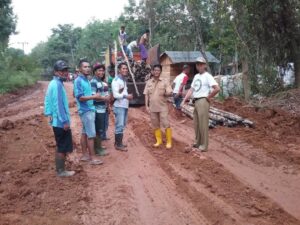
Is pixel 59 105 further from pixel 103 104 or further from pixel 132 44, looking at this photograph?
pixel 132 44

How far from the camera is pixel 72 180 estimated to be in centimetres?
599

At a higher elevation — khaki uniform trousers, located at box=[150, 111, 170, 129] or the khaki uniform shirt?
the khaki uniform shirt

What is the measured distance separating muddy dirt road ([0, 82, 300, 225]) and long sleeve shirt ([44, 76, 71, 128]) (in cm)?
95

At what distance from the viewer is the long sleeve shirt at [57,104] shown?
5.76 metres

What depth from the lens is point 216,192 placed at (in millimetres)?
5379

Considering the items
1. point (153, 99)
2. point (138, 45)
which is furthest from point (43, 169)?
point (138, 45)

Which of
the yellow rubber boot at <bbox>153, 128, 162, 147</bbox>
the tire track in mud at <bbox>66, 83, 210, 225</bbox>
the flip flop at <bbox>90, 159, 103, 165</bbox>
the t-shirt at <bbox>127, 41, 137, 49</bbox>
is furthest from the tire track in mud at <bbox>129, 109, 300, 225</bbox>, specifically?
the t-shirt at <bbox>127, 41, 137, 49</bbox>

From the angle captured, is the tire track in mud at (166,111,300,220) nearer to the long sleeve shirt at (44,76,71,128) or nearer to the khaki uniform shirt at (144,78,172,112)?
the khaki uniform shirt at (144,78,172,112)

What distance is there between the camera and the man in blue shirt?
6.54 m

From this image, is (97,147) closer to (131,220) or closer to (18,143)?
(18,143)

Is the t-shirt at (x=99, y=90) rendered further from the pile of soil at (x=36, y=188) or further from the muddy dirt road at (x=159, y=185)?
the pile of soil at (x=36, y=188)

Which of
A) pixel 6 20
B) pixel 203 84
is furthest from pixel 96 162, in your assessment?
pixel 6 20

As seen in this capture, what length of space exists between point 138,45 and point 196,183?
403 inches

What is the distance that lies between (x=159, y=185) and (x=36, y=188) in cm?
179
